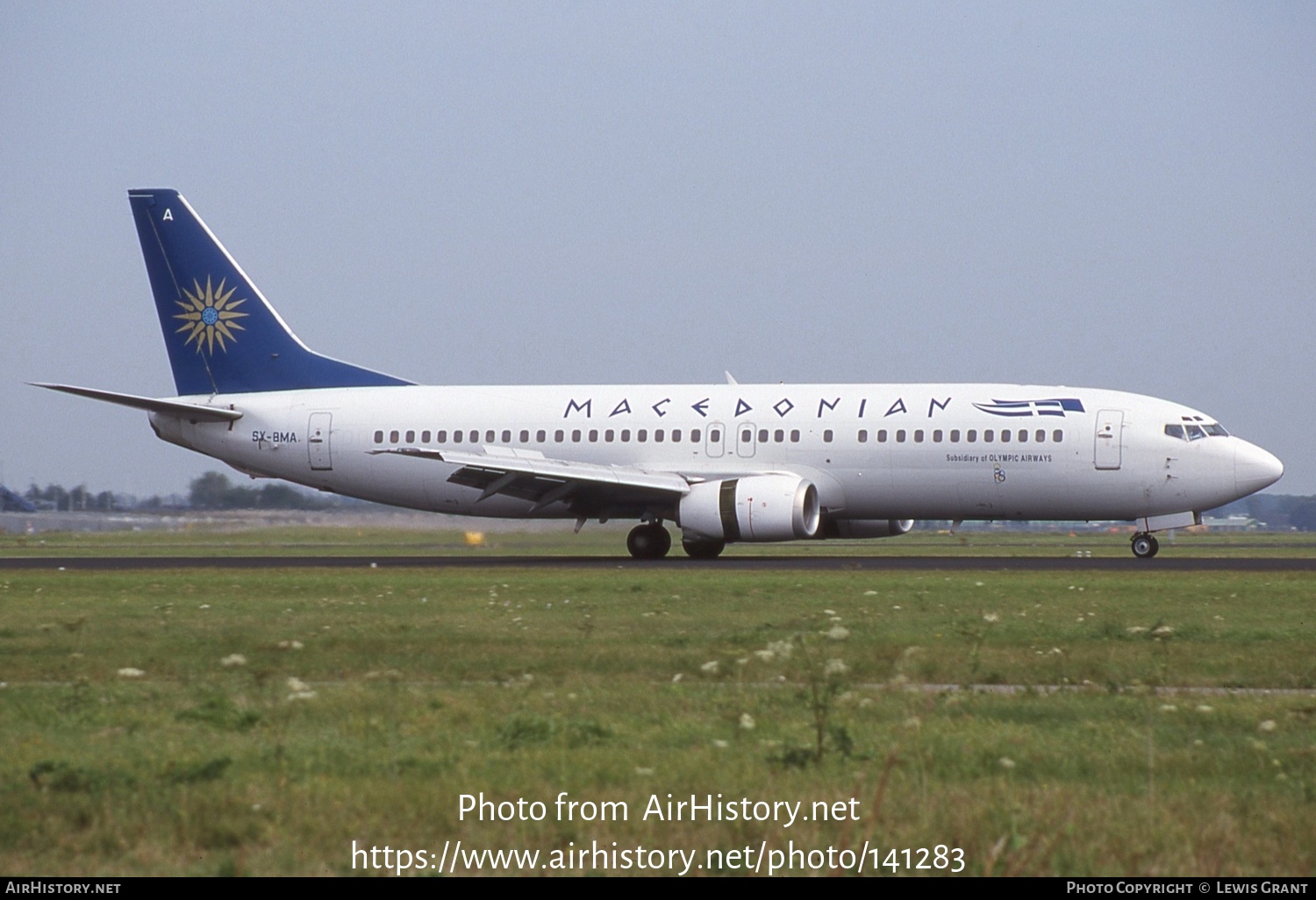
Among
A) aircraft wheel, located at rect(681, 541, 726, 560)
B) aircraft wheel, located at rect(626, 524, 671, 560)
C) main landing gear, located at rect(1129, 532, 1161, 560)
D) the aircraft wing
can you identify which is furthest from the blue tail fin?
main landing gear, located at rect(1129, 532, 1161, 560)

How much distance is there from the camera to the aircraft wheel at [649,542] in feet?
115

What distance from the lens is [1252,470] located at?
32.5 metres

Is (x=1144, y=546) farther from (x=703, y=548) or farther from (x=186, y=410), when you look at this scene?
(x=186, y=410)

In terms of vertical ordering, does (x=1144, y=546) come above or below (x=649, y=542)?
above

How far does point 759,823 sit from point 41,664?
801cm

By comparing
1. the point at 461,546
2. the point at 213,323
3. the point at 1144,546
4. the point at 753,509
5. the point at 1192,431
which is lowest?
the point at 461,546

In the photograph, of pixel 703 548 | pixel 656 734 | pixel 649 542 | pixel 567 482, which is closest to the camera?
pixel 656 734

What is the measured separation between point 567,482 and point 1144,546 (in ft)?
41.6

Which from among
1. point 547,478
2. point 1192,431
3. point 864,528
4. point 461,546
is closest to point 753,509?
point 547,478

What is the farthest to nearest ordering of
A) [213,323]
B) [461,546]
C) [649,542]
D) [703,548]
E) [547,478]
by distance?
[461,546], [213,323], [703,548], [649,542], [547,478]

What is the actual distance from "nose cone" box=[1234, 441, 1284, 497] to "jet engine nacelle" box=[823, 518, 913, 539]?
24.9ft

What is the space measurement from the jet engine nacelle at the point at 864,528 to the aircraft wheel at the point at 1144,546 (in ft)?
17.5

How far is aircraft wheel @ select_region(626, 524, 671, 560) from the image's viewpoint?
3506 cm

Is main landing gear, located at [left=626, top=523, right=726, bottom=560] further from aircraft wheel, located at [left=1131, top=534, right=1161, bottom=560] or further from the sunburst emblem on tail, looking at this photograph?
the sunburst emblem on tail
